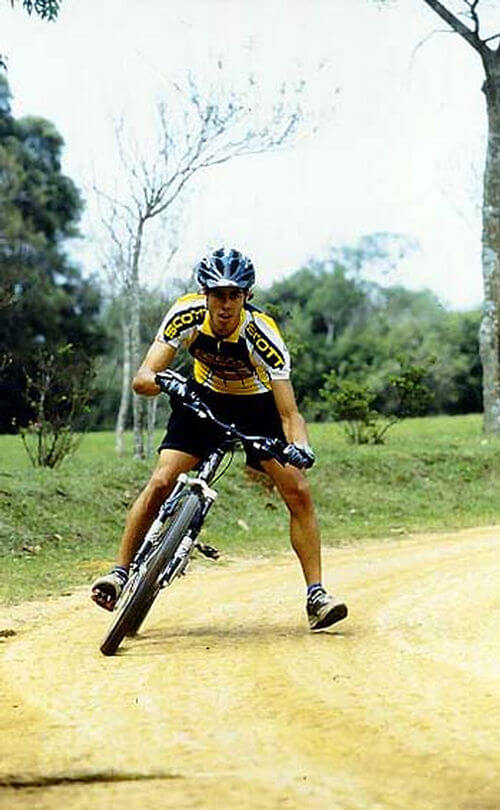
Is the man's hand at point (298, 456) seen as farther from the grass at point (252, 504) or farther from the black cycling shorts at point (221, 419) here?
the grass at point (252, 504)

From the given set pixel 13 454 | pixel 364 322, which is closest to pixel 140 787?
pixel 13 454

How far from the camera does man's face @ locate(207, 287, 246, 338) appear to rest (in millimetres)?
7082

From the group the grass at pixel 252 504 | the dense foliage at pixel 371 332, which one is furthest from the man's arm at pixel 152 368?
the dense foliage at pixel 371 332

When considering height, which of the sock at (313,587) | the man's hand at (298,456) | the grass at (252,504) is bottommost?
the grass at (252,504)

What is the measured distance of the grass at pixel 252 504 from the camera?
12.4m

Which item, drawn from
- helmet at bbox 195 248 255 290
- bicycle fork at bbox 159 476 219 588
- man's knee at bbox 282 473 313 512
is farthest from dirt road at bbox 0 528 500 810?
helmet at bbox 195 248 255 290

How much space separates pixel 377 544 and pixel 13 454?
11.4 metres

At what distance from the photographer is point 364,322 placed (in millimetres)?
48469

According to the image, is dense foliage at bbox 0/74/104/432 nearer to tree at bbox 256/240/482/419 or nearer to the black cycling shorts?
tree at bbox 256/240/482/419

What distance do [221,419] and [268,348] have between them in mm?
464

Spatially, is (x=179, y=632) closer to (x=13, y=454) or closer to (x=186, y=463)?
(x=186, y=463)

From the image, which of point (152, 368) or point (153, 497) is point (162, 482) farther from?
point (152, 368)

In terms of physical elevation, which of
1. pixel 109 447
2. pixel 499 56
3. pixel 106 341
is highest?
pixel 499 56

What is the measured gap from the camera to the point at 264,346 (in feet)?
23.6
